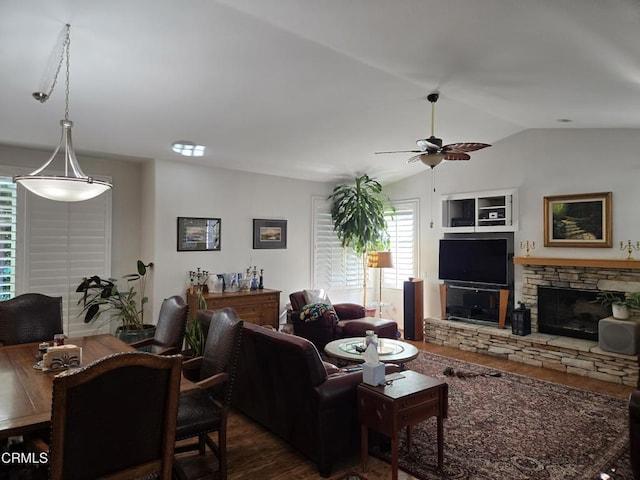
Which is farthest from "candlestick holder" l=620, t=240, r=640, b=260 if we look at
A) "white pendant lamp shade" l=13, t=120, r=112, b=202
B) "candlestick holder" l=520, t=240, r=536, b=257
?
"white pendant lamp shade" l=13, t=120, r=112, b=202

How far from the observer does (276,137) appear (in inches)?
200

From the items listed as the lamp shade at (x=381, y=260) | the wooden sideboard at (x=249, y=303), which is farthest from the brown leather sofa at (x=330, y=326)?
the lamp shade at (x=381, y=260)

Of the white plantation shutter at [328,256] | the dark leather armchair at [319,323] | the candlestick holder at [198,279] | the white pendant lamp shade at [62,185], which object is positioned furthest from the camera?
the white plantation shutter at [328,256]

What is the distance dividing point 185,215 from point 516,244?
4.63 meters

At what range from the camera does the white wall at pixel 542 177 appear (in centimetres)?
491

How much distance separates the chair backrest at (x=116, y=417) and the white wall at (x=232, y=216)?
3749 mm

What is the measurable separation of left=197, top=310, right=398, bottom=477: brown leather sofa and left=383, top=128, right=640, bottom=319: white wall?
3616 millimetres

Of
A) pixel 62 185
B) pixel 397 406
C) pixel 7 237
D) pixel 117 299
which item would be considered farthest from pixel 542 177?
pixel 7 237

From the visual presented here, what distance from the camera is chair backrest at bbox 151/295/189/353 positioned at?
326cm

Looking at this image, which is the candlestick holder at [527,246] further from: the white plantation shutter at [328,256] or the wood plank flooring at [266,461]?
the wood plank flooring at [266,461]

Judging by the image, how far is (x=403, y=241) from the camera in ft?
24.1

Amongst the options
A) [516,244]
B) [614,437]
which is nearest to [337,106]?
[516,244]

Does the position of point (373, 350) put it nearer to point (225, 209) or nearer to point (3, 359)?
point (3, 359)

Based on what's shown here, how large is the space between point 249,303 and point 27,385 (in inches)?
137
